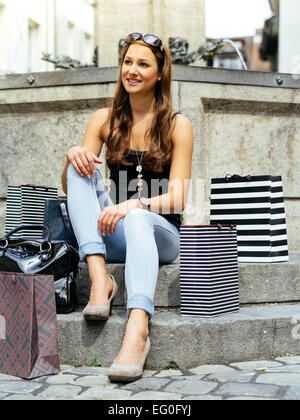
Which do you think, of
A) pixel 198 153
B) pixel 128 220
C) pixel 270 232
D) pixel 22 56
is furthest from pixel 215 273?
pixel 22 56

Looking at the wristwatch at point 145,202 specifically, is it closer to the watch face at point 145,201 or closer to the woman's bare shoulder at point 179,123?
the watch face at point 145,201

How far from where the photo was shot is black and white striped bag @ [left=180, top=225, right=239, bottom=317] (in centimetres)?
296

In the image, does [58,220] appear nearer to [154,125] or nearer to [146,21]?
[154,125]

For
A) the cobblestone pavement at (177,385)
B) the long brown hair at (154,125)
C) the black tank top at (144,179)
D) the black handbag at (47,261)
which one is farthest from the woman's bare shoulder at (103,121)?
the cobblestone pavement at (177,385)

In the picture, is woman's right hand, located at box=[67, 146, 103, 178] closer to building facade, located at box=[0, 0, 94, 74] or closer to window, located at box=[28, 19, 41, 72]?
building facade, located at box=[0, 0, 94, 74]

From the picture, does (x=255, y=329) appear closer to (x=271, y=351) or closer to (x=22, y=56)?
(x=271, y=351)

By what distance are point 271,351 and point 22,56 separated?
1306 cm

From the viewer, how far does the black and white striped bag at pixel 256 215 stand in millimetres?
3600

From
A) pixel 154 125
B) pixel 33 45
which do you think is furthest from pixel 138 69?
pixel 33 45

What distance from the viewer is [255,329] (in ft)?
9.66

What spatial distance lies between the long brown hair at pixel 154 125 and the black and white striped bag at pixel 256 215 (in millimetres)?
644

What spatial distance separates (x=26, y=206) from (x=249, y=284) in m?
1.61

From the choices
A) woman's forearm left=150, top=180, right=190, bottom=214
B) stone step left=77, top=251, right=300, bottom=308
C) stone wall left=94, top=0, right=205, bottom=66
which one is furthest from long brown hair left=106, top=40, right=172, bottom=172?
stone wall left=94, top=0, right=205, bottom=66

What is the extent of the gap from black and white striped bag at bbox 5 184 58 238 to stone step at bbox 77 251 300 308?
2.48ft
